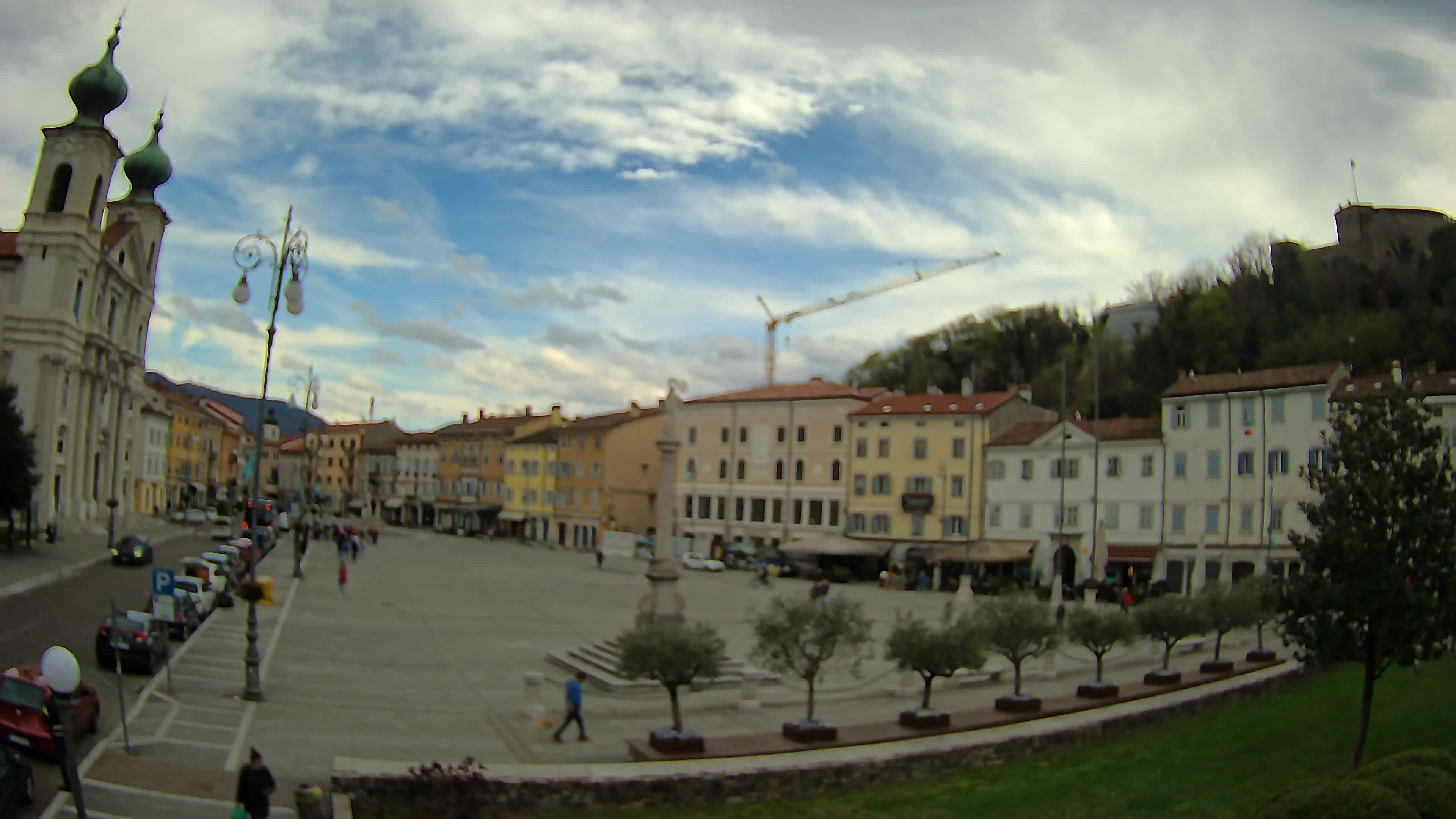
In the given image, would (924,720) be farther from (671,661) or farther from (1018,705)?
(671,661)

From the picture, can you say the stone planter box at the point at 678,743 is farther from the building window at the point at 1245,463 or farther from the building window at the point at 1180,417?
the building window at the point at 1180,417

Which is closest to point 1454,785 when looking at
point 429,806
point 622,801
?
point 622,801

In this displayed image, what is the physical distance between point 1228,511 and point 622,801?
4338cm

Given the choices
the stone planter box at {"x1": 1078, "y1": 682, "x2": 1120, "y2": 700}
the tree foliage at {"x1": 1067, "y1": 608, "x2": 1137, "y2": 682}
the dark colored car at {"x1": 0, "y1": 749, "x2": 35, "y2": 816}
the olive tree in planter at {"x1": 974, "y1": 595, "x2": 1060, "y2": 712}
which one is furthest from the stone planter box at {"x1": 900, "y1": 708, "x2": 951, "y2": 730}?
the dark colored car at {"x1": 0, "y1": 749, "x2": 35, "y2": 816}

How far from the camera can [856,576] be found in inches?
2552

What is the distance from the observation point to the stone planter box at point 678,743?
18.3 meters

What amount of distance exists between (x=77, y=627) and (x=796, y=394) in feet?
166

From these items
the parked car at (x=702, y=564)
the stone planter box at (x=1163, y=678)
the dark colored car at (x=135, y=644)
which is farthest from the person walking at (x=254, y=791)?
the parked car at (x=702, y=564)

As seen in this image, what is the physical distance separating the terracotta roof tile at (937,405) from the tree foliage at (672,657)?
46160 millimetres

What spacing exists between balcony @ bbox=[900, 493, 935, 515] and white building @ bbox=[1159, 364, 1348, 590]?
14.3 metres

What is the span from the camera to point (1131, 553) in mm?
54406

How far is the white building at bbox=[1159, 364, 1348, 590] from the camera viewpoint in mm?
48531

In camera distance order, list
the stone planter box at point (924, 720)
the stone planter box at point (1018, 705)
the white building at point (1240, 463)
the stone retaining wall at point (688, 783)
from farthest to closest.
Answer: the white building at point (1240, 463) < the stone planter box at point (1018, 705) < the stone planter box at point (924, 720) < the stone retaining wall at point (688, 783)

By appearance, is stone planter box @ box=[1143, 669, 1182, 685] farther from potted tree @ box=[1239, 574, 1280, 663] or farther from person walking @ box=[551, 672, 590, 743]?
person walking @ box=[551, 672, 590, 743]
